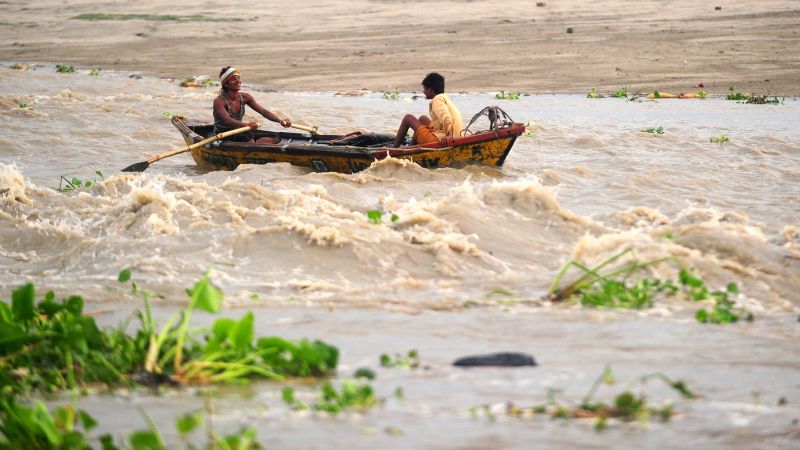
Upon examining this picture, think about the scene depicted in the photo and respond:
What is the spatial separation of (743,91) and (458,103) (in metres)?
4.83

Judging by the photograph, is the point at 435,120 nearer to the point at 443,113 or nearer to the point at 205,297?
the point at 443,113

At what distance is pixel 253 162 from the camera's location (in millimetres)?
11969

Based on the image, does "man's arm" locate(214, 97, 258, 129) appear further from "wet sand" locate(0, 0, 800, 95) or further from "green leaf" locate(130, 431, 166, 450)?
"green leaf" locate(130, 431, 166, 450)

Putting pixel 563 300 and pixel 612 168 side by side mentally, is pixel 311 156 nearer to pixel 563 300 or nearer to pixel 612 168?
pixel 612 168

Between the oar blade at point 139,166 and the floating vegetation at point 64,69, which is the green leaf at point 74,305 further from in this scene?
the floating vegetation at point 64,69

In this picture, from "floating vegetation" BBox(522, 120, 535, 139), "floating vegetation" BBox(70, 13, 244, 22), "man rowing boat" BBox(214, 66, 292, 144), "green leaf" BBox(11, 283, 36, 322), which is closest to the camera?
"green leaf" BBox(11, 283, 36, 322)

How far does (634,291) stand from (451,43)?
18.0m

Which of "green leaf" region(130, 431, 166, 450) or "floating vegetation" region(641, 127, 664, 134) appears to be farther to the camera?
"floating vegetation" region(641, 127, 664, 134)

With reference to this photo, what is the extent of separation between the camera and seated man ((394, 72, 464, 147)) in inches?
439

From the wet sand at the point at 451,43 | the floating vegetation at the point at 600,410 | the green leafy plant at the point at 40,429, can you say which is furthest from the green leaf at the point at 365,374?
the wet sand at the point at 451,43

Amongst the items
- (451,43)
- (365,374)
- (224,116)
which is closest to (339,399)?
(365,374)

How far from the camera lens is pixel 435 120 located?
1127 cm

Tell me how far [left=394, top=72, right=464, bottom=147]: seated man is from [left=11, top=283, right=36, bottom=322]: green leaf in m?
6.95

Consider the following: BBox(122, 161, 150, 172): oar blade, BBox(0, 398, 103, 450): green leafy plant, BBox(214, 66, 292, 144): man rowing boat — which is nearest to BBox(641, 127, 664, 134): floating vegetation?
BBox(214, 66, 292, 144): man rowing boat
